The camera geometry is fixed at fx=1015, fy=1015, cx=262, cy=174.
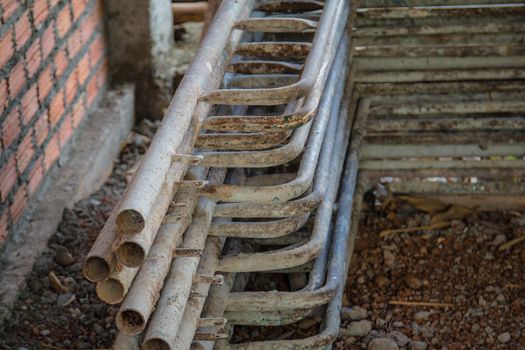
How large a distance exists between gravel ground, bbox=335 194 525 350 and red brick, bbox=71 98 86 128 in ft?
4.68

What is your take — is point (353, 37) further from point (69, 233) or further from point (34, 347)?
point (34, 347)

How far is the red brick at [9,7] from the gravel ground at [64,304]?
33.0 inches

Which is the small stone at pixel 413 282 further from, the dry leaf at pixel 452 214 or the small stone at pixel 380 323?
the dry leaf at pixel 452 214

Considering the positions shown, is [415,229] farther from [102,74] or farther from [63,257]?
[102,74]

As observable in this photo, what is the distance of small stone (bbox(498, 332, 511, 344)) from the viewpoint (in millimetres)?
3451

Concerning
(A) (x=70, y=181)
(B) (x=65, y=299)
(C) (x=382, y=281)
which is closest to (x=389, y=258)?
(C) (x=382, y=281)

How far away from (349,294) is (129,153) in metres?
1.76

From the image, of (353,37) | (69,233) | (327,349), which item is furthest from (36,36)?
(327,349)

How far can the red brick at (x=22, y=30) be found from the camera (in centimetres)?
391

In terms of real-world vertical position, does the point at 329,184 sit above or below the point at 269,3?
below

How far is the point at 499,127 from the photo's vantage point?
412cm

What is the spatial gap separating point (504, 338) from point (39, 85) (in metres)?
2.11

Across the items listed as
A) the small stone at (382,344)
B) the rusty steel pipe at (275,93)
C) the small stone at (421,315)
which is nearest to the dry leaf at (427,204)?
the small stone at (421,315)

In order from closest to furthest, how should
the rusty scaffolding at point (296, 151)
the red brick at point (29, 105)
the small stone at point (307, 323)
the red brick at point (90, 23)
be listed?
the rusty scaffolding at point (296, 151) < the small stone at point (307, 323) < the red brick at point (29, 105) < the red brick at point (90, 23)
